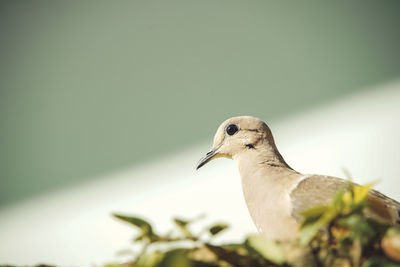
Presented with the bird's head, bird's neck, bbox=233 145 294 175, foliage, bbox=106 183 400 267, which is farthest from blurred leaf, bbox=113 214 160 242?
the bird's head

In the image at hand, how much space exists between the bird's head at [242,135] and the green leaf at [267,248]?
586 millimetres

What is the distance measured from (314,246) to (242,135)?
583 millimetres

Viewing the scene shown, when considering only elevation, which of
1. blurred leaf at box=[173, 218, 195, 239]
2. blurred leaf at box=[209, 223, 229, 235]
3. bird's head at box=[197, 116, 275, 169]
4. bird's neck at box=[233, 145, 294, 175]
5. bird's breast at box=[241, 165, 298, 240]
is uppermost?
bird's head at box=[197, 116, 275, 169]

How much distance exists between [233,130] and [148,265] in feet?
2.25

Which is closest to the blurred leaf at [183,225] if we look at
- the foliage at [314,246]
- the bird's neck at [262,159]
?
the foliage at [314,246]

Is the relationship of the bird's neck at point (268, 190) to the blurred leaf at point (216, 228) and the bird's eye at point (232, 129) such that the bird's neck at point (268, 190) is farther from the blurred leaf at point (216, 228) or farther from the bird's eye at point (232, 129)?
the blurred leaf at point (216, 228)

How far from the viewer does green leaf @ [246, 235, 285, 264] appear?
0.35m

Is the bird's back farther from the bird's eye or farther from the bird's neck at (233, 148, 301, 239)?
the bird's eye

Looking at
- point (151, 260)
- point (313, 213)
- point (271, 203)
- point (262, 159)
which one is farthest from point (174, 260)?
point (262, 159)

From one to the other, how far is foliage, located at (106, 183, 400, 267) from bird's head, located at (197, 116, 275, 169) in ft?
1.85

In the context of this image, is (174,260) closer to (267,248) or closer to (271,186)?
(267,248)

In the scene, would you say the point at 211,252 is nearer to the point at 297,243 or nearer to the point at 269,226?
the point at 297,243

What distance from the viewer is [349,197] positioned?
375mm

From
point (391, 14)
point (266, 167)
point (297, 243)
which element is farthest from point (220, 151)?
point (391, 14)
